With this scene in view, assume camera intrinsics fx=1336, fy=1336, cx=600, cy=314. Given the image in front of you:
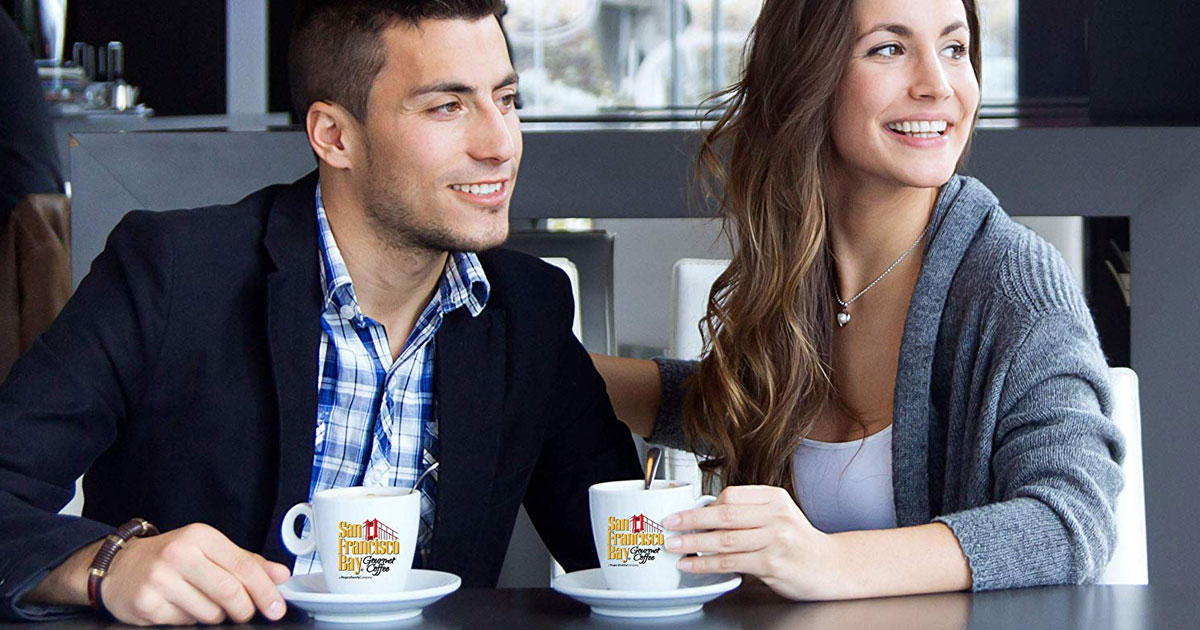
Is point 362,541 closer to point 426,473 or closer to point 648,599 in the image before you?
point 648,599

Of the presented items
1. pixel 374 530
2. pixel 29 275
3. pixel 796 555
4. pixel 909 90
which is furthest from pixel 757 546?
pixel 29 275

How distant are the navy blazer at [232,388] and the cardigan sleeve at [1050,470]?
51 cm

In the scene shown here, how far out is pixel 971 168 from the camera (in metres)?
1.82

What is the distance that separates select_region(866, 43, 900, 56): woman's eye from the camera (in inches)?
60.1

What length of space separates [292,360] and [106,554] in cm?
36

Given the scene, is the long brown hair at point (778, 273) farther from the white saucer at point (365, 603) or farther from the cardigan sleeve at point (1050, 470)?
the white saucer at point (365, 603)

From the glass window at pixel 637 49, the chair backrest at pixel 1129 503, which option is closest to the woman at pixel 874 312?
the chair backrest at pixel 1129 503

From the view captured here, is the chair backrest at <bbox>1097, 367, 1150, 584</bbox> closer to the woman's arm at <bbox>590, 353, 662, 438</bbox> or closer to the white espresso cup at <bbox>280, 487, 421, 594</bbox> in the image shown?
the woman's arm at <bbox>590, 353, 662, 438</bbox>

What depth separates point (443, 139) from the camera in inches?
56.6

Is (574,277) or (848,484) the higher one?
(574,277)

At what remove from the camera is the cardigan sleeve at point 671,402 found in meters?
1.66

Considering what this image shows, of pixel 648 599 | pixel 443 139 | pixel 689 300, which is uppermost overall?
pixel 443 139

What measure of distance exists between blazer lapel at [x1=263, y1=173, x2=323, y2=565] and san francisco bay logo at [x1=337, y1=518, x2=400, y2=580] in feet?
1.21

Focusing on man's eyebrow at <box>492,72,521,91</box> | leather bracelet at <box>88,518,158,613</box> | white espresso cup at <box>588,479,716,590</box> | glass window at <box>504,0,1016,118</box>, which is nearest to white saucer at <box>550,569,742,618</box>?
white espresso cup at <box>588,479,716,590</box>
